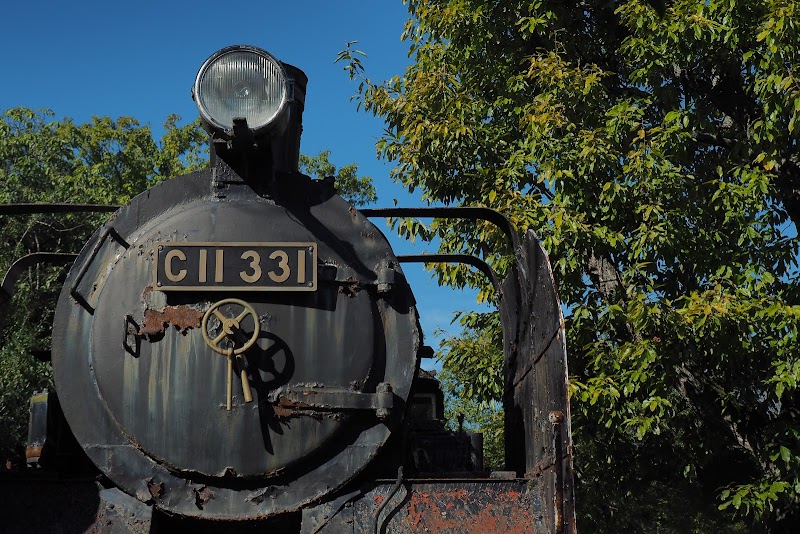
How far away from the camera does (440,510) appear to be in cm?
369

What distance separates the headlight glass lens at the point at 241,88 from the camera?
12.9ft

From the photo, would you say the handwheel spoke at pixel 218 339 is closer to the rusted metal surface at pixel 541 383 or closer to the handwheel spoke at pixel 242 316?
the handwheel spoke at pixel 242 316

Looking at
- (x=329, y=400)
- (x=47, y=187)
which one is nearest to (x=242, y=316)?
(x=329, y=400)

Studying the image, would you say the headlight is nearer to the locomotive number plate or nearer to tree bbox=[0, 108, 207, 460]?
the locomotive number plate

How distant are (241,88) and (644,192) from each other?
18.1ft

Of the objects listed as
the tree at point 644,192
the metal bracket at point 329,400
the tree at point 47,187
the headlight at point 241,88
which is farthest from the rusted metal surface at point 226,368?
the tree at point 47,187

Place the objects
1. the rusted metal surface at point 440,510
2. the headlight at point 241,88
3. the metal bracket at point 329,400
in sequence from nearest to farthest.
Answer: the rusted metal surface at point 440,510 → the metal bracket at point 329,400 → the headlight at point 241,88

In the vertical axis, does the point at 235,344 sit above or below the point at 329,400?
above

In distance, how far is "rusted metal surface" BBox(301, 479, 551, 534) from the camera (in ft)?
12.0

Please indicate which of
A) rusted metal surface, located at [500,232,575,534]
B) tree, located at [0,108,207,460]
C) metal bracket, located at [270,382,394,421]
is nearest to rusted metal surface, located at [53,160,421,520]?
metal bracket, located at [270,382,394,421]

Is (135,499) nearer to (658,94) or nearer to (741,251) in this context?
(741,251)

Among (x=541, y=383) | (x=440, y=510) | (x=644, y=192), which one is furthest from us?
(x=644, y=192)

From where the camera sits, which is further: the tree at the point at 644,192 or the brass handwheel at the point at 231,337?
the tree at the point at 644,192

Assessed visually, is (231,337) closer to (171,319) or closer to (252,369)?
(252,369)
